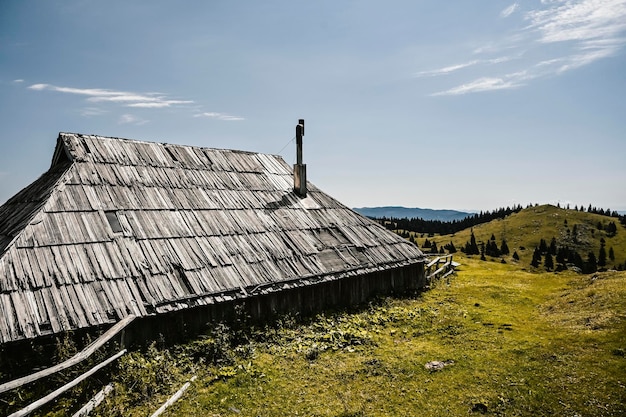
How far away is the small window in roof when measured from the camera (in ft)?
39.8

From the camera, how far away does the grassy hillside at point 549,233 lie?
3462 inches

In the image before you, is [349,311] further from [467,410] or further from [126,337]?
[126,337]

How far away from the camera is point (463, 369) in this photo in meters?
10.6

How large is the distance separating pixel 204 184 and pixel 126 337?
7.96 m

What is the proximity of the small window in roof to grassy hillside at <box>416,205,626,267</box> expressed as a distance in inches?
3104

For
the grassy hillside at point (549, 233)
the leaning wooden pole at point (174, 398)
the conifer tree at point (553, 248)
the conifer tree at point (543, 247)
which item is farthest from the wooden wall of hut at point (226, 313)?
the conifer tree at point (543, 247)

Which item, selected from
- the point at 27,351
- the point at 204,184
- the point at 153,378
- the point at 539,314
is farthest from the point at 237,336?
the point at 539,314

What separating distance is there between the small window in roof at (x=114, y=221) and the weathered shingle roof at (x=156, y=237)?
4 cm

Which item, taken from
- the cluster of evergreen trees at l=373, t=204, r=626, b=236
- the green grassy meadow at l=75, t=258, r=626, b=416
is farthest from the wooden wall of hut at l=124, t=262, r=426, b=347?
the cluster of evergreen trees at l=373, t=204, r=626, b=236

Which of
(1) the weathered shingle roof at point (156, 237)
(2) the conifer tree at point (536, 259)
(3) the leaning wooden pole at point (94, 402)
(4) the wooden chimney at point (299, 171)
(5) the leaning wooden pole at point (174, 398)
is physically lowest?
(2) the conifer tree at point (536, 259)

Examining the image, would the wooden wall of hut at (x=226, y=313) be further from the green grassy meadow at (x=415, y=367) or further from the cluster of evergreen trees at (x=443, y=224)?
the cluster of evergreen trees at (x=443, y=224)

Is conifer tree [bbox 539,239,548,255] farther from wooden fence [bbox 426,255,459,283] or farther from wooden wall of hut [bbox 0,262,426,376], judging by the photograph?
wooden wall of hut [bbox 0,262,426,376]

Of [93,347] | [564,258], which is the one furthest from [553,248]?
[93,347]

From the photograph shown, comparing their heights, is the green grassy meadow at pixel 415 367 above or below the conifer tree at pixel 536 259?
above
